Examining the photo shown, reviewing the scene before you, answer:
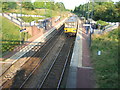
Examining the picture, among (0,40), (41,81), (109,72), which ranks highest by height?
(0,40)

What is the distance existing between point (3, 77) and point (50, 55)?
5727mm

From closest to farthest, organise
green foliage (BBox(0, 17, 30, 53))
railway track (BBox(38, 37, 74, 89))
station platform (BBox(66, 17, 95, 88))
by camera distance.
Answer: station platform (BBox(66, 17, 95, 88))
railway track (BBox(38, 37, 74, 89))
green foliage (BBox(0, 17, 30, 53))

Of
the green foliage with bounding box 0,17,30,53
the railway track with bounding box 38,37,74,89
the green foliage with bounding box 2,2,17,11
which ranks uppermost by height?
the green foliage with bounding box 2,2,17,11

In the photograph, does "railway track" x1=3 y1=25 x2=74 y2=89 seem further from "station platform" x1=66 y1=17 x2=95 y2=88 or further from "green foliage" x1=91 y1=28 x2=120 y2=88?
"green foliage" x1=91 y1=28 x2=120 y2=88

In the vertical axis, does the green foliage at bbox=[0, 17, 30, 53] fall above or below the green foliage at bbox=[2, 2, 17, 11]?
below

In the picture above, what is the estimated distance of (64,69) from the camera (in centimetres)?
1184

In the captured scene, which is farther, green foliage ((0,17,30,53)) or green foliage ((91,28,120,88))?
green foliage ((0,17,30,53))

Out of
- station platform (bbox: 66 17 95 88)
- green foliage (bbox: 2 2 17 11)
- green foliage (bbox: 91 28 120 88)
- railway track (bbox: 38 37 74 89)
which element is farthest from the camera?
green foliage (bbox: 2 2 17 11)

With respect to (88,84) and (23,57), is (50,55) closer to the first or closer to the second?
(23,57)

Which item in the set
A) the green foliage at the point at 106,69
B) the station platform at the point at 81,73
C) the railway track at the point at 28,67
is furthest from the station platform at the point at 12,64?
the green foliage at the point at 106,69

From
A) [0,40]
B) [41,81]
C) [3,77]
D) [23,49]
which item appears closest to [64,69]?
[41,81]

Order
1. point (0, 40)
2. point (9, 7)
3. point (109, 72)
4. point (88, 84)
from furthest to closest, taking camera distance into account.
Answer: point (9, 7) < point (0, 40) < point (109, 72) < point (88, 84)

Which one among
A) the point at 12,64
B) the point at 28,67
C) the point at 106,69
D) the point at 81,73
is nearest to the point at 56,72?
the point at 81,73

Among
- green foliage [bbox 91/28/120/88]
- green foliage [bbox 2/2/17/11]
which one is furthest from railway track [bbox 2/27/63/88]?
green foliage [bbox 2/2/17/11]
